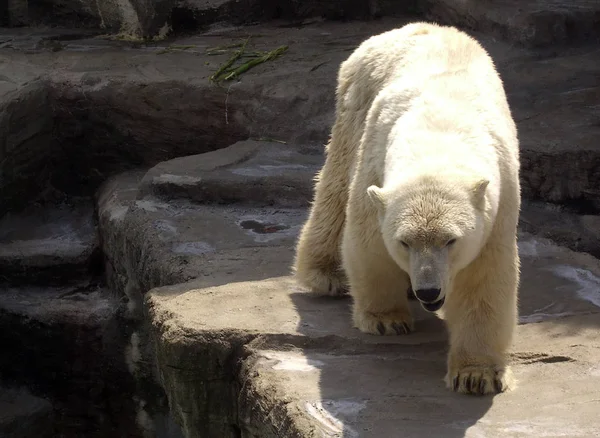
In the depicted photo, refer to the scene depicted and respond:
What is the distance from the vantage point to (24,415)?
7.37 m

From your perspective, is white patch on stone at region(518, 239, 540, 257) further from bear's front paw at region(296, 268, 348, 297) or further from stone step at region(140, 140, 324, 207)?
stone step at region(140, 140, 324, 207)

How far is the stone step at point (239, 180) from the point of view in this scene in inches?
267

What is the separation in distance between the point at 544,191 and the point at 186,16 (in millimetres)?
4705

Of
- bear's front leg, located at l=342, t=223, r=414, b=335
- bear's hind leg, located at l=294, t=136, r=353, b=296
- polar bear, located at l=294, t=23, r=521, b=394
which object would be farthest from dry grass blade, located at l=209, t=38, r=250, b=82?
bear's front leg, located at l=342, t=223, r=414, b=335

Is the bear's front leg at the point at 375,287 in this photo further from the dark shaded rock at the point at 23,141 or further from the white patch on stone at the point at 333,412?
the dark shaded rock at the point at 23,141

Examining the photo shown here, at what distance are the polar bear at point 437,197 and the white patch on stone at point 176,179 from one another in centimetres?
208

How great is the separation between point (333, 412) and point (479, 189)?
101 centimetres

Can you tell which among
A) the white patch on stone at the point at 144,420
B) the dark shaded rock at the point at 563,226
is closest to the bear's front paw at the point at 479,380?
the dark shaded rock at the point at 563,226

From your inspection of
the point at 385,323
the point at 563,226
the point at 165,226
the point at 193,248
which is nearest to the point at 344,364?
the point at 385,323

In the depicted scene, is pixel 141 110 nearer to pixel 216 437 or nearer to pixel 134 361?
A: pixel 134 361

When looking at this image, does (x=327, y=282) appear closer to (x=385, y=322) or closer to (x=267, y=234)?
(x=385, y=322)

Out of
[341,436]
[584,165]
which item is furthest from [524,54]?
[341,436]

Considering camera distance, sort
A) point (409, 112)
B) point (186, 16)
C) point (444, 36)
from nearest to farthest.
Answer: point (409, 112) → point (444, 36) → point (186, 16)

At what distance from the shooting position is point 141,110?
8.25 meters
